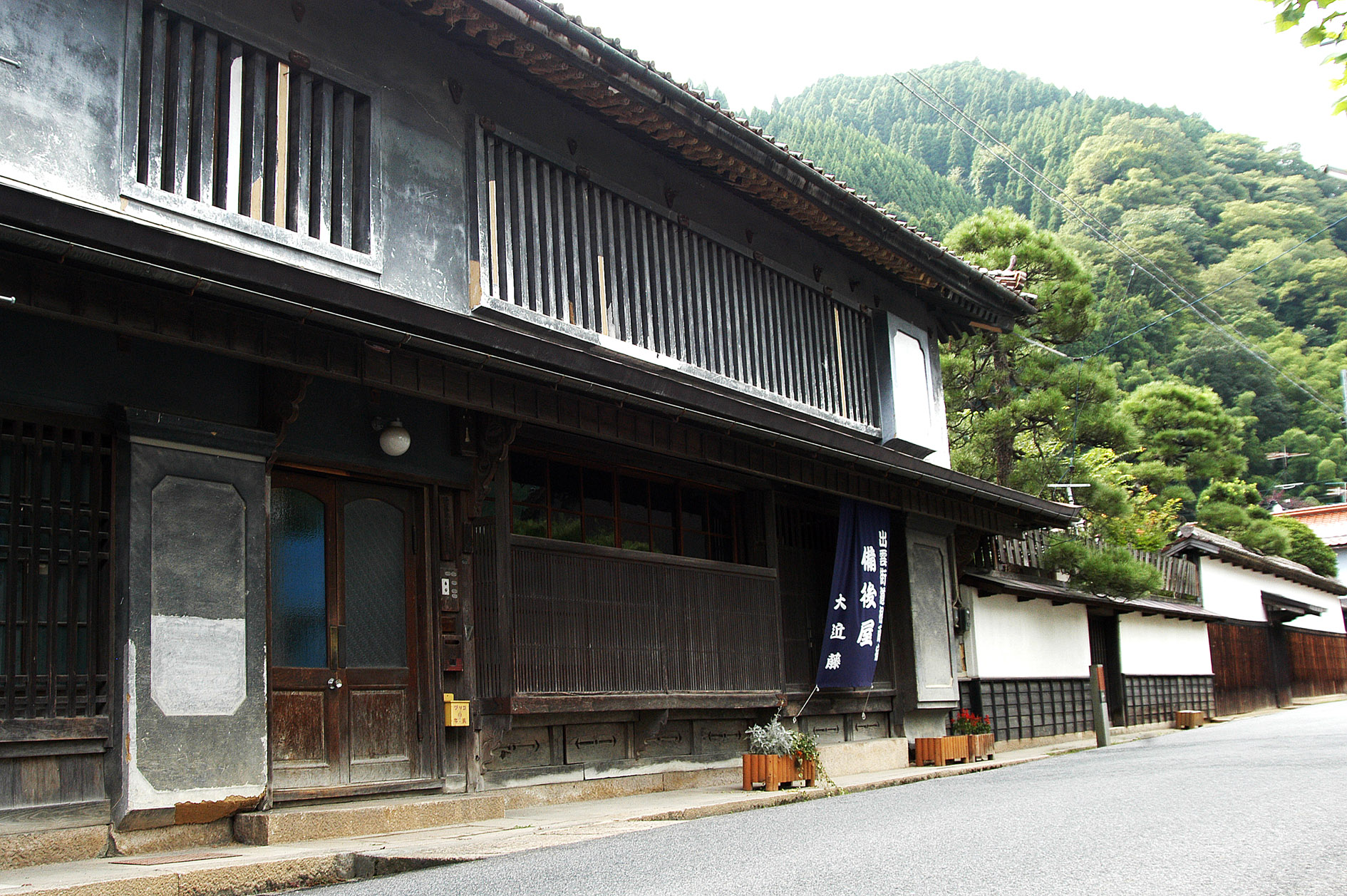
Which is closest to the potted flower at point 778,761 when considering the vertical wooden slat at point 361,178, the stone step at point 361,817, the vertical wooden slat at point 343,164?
the stone step at point 361,817

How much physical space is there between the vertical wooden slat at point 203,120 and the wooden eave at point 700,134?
177 cm

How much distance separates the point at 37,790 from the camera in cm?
693

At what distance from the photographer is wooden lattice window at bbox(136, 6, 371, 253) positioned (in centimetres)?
818

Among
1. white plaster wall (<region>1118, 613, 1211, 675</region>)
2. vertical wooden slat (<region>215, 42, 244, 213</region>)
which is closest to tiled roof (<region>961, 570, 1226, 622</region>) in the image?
white plaster wall (<region>1118, 613, 1211, 675</region>)

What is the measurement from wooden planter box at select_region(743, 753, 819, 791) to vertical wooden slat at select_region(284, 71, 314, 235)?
269 inches

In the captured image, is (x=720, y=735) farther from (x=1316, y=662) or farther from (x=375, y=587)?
(x=1316, y=662)

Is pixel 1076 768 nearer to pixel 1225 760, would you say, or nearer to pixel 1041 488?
pixel 1225 760

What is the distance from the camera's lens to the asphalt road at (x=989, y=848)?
559 cm

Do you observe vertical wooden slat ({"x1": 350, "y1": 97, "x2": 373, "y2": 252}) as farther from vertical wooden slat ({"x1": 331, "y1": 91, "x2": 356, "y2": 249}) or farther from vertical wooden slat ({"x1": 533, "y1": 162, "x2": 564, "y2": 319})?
vertical wooden slat ({"x1": 533, "y1": 162, "x2": 564, "y2": 319})

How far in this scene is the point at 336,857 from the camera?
7031mm

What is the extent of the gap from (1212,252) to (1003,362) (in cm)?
4632

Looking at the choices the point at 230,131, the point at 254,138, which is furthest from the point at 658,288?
the point at 230,131

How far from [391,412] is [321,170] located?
2106 mm

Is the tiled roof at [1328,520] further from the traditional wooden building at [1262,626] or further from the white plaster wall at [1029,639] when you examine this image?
the white plaster wall at [1029,639]
